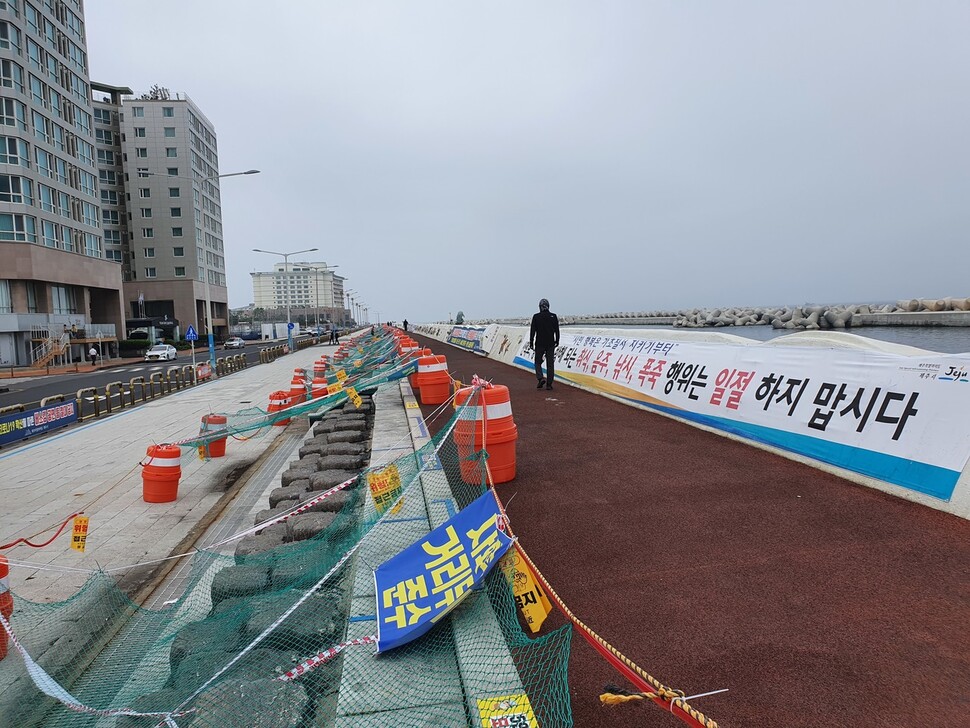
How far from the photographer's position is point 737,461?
6988mm

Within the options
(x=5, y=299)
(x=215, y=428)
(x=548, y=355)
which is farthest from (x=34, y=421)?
(x=5, y=299)

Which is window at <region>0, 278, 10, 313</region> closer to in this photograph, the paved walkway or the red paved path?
the paved walkway

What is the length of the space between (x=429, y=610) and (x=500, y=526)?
0.82 m

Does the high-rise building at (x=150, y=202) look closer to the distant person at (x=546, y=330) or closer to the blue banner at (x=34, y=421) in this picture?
the blue banner at (x=34, y=421)

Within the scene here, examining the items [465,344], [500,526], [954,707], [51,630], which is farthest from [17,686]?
[465,344]

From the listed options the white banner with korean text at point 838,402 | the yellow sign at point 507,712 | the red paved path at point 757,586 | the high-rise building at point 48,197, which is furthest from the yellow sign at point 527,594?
the high-rise building at point 48,197

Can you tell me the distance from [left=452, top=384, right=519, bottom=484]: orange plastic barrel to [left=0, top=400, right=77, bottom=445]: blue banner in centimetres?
1400

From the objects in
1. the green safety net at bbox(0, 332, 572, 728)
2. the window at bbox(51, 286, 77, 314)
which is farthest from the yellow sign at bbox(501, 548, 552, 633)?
the window at bbox(51, 286, 77, 314)

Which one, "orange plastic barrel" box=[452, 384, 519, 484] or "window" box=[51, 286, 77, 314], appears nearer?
"orange plastic barrel" box=[452, 384, 519, 484]

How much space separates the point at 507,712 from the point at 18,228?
51.6 metres

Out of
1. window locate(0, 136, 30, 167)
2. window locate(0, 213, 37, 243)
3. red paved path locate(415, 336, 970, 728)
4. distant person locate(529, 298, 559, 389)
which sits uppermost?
window locate(0, 136, 30, 167)

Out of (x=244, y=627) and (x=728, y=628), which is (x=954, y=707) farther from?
(x=244, y=627)

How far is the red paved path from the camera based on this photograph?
2.87m

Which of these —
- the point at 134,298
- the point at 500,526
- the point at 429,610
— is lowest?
the point at 429,610
